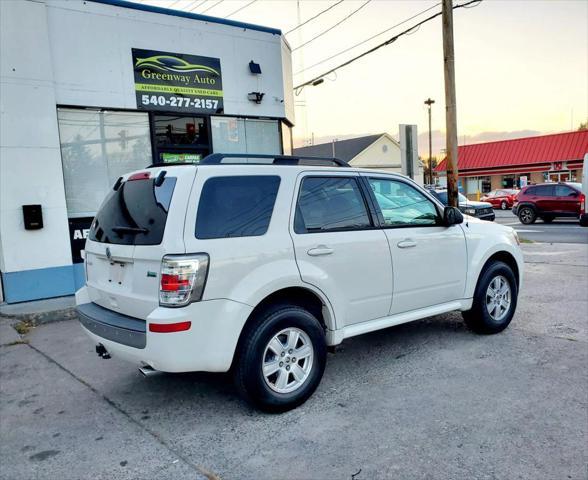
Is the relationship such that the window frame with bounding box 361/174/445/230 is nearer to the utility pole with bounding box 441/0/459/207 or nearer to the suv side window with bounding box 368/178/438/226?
the suv side window with bounding box 368/178/438/226

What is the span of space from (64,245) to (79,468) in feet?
18.5

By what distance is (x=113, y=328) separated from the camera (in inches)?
141

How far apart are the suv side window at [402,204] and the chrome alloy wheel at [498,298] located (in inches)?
44.9

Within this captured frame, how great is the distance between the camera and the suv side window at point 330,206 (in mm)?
3963

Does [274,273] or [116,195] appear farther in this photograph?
[116,195]

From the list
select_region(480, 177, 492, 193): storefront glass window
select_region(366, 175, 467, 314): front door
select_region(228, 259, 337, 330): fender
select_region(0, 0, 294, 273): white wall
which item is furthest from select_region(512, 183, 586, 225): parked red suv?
select_region(480, 177, 492, 193): storefront glass window

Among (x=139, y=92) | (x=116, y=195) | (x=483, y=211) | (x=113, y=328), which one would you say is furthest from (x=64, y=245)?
(x=483, y=211)

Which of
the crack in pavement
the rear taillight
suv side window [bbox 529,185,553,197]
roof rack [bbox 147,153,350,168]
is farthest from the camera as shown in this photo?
suv side window [bbox 529,185,553,197]

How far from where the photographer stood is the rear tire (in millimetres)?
21219

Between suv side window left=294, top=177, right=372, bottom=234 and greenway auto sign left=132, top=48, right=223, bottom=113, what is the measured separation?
610 cm

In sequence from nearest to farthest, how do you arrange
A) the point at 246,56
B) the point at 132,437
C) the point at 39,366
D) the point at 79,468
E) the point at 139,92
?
the point at 79,468, the point at 132,437, the point at 39,366, the point at 139,92, the point at 246,56

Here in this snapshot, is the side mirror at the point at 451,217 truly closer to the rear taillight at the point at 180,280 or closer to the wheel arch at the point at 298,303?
the wheel arch at the point at 298,303

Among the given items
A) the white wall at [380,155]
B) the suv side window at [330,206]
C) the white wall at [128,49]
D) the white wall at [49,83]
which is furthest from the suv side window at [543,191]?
the white wall at [380,155]

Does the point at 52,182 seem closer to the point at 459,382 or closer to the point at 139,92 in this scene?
the point at 139,92
